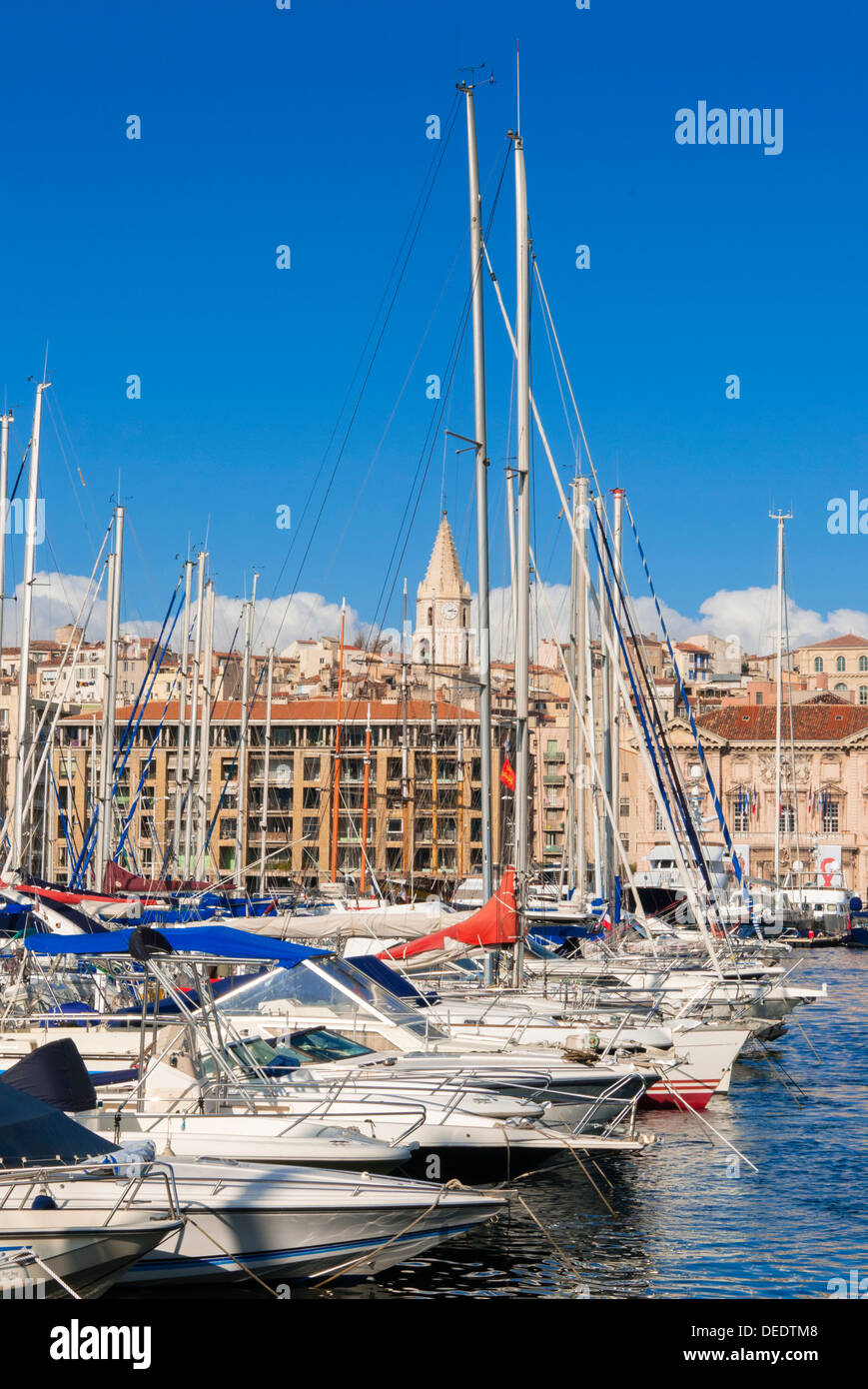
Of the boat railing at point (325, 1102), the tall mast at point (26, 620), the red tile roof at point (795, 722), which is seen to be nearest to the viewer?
the boat railing at point (325, 1102)

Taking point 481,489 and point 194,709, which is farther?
point 194,709

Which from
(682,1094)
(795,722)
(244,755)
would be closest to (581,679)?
(244,755)

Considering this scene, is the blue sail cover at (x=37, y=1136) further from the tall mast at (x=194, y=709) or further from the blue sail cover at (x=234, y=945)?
the tall mast at (x=194, y=709)

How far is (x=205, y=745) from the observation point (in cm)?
5972

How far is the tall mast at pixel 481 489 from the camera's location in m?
27.9

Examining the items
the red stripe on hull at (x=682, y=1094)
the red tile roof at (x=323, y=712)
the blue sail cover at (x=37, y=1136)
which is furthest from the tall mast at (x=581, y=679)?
the red tile roof at (x=323, y=712)

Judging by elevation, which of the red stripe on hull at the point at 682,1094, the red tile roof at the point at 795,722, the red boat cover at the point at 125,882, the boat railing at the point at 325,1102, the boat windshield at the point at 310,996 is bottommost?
the red stripe on hull at the point at 682,1094

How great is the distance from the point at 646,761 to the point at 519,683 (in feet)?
20.5

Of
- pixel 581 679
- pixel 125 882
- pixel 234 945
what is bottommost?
pixel 125 882

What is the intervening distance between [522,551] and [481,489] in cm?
139

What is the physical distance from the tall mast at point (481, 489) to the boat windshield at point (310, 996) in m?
5.81

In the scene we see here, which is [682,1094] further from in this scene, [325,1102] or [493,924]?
[325,1102]

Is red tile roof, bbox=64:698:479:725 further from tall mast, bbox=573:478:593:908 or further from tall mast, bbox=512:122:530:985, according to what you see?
tall mast, bbox=512:122:530:985
